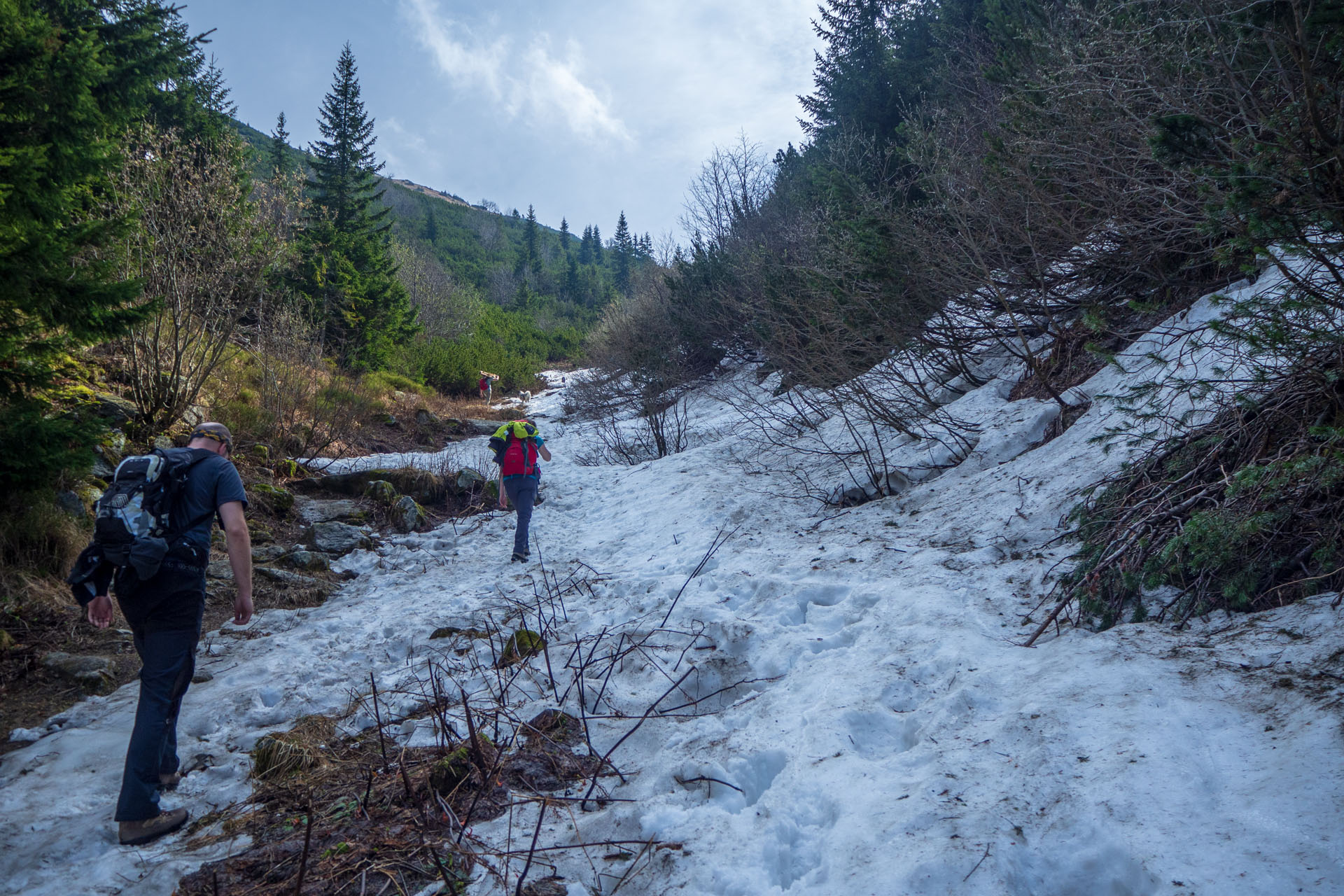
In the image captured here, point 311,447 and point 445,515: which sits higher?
point 311,447

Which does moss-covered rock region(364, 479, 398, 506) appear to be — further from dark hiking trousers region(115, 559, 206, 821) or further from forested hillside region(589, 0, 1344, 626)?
dark hiking trousers region(115, 559, 206, 821)

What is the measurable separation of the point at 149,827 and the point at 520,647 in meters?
2.14

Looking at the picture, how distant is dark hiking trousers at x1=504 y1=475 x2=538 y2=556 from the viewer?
7.69 meters

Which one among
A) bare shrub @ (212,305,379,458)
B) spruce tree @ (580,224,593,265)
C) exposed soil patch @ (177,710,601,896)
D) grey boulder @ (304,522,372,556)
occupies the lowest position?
exposed soil patch @ (177,710,601,896)

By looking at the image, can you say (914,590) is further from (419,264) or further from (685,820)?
(419,264)

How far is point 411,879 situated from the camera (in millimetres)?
2447

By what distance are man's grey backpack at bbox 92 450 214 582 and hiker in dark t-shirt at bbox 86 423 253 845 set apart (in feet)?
0.20

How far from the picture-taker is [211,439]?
3756 millimetres

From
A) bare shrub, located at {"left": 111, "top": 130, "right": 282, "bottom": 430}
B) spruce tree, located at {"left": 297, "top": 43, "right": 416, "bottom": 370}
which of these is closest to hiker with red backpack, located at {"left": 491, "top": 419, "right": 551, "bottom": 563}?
bare shrub, located at {"left": 111, "top": 130, "right": 282, "bottom": 430}

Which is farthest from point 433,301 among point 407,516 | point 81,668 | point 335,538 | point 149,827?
point 149,827

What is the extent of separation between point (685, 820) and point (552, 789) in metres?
0.72

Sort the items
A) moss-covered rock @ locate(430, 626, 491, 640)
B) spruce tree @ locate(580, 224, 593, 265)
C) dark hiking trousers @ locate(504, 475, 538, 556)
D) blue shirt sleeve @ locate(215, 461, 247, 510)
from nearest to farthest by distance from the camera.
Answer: blue shirt sleeve @ locate(215, 461, 247, 510), moss-covered rock @ locate(430, 626, 491, 640), dark hiking trousers @ locate(504, 475, 538, 556), spruce tree @ locate(580, 224, 593, 265)

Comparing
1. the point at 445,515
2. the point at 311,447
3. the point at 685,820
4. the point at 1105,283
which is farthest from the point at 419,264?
the point at 685,820

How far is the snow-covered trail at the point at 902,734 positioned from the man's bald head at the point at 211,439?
1.73 meters
